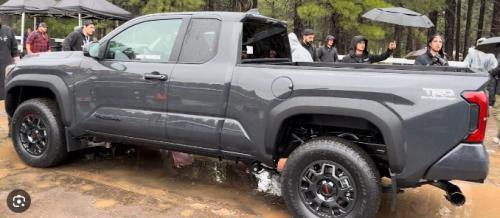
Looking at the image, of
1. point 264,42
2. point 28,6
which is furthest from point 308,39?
point 28,6

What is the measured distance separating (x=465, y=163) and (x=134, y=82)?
2955 millimetres

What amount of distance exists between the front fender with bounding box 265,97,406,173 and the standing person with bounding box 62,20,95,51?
18.7ft

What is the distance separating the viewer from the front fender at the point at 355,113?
11.8ft

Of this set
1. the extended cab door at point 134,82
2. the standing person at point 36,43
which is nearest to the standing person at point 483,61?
the extended cab door at point 134,82

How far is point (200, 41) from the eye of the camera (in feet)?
15.1

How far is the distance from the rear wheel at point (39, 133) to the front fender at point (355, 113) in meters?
2.56

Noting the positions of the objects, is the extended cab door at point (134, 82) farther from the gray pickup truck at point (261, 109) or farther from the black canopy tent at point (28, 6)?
the black canopy tent at point (28, 6)

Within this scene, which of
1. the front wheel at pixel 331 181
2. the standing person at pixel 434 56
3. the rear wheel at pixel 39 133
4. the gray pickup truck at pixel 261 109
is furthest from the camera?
the standing person at pixel 434 56

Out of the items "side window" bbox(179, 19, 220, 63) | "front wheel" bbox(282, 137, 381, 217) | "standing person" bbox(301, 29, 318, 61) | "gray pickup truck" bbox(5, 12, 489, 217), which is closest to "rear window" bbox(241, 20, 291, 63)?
"gray pickup truck" bbox(5, 12, 489, 217)

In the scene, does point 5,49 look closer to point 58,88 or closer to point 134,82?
point 58,88

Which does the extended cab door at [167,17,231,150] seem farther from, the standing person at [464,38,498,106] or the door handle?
the standing person at [464,38,498,106]

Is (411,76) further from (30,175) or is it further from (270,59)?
(30,175)

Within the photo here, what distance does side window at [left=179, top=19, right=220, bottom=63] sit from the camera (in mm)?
4504

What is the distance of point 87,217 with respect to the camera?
4.11 metres
